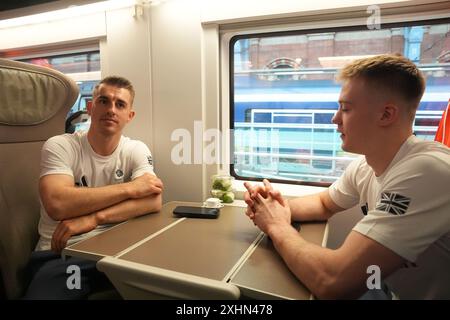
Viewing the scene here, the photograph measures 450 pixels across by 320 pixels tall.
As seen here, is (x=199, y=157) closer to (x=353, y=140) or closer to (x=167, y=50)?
(x=167, y=50)

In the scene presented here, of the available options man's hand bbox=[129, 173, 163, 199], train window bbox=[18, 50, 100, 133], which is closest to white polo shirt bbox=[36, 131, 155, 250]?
man's hand bbox=[129, 173, 163, 199]

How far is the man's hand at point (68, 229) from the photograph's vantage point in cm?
137

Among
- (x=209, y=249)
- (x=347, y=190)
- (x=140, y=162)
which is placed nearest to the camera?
(x=209, y=249)

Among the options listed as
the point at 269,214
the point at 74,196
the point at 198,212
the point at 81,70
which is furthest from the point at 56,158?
the point at 81,70

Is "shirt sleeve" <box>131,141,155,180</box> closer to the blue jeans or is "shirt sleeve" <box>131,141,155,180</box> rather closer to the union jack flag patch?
the blue jeans

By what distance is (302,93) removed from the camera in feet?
6.68

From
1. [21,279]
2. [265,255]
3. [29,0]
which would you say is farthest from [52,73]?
[265,255]

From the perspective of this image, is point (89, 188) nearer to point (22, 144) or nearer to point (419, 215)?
point (22, 144)

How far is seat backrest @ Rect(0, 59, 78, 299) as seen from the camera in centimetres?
151

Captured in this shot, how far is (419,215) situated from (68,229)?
1371 millimetres

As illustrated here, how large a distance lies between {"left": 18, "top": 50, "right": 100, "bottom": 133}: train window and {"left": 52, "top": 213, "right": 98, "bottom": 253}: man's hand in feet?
4.02

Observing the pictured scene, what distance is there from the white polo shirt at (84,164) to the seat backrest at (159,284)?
21.2 inches

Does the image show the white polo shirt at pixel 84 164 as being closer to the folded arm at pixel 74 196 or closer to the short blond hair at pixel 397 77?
the folded arm at pixel 74 196

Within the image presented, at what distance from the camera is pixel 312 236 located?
4.25 feet
